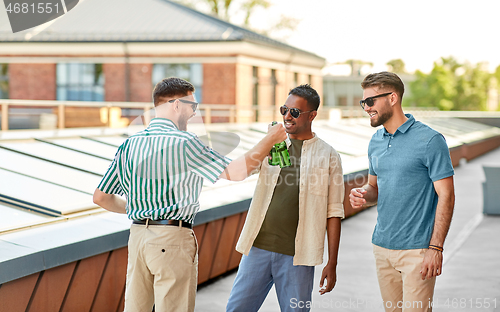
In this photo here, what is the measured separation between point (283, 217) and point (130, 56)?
67.5ft

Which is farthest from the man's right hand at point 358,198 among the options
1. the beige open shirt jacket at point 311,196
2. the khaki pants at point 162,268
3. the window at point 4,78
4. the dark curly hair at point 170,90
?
the window at point 4,78

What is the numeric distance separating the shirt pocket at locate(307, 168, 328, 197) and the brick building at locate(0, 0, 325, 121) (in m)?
17.7

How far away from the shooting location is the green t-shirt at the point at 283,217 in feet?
9.59

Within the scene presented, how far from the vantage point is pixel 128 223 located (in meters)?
4.25

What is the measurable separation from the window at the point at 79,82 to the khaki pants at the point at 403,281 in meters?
21.5

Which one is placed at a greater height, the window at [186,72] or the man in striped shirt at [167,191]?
the window at [186,72]

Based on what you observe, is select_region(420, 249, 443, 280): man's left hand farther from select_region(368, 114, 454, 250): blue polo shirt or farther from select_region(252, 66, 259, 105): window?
select_region(252, 66, 259, 105): window

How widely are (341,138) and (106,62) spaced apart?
13.2 meters

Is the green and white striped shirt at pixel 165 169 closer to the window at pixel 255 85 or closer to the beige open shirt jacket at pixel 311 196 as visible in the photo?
the beige open shirt jacket at pixel 311 196

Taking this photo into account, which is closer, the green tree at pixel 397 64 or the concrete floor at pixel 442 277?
the concrete floor at pixel 442 277

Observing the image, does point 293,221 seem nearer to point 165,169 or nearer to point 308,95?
point 308,95

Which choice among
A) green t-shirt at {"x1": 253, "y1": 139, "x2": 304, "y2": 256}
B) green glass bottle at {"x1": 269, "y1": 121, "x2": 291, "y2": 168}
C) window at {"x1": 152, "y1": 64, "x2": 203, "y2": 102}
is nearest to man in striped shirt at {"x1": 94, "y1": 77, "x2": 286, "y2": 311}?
green glass bottle at {"x1": 269, "y1": 121, "x2": 291, "y2": 168}

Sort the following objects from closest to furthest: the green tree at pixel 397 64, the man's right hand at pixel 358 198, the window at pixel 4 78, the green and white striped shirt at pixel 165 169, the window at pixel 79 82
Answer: the green and white striped shirt at pixel 165 169 → the man's right hand at pixel 358 198 → the window at pixel 79 82 → the window at pixel 4 78 → the green tree at pixel 397 64

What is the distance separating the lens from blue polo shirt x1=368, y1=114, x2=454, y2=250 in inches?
107
